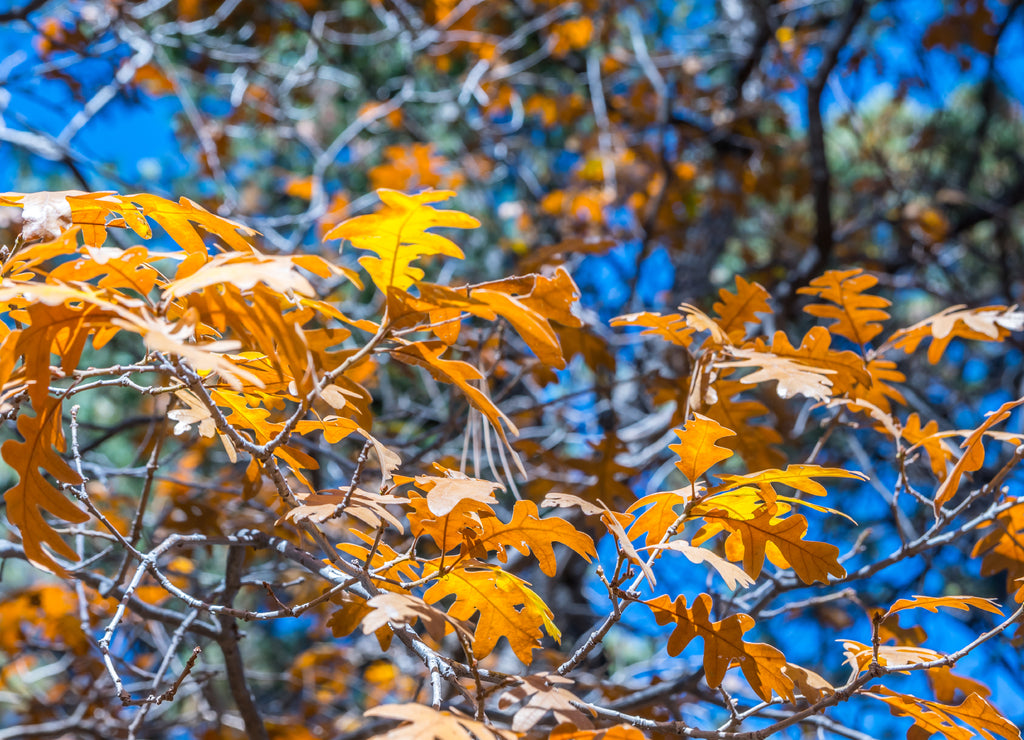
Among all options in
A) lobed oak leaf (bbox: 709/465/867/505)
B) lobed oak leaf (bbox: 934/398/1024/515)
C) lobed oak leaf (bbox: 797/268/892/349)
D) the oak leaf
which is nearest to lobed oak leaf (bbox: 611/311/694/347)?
lobed oak leaf (bbox: 797/268/892/349)

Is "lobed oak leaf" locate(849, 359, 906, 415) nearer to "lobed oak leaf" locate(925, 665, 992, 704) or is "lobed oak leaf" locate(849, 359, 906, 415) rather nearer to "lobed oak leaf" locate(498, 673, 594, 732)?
"lobed oak leaf" locate(925, 665, 992, 704)

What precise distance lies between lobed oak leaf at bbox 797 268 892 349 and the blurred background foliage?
1116 millimetres

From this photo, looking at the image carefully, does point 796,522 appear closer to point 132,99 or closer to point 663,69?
point 132,99

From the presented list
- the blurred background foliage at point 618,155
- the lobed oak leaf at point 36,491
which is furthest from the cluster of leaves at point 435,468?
the blurred background foliage at point 618,155

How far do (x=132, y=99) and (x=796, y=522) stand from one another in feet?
12.7

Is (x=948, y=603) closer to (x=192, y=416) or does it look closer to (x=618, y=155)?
(x=192, y=416)

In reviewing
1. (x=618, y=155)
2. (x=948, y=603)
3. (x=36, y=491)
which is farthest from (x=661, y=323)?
(x=618, y=155)

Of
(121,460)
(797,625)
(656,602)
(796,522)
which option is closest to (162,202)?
(656,602)

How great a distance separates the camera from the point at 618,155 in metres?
4.79

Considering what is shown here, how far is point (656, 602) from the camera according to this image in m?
1.04

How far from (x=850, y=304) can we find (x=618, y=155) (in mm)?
3496

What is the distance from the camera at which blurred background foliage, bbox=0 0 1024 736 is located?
3.27m

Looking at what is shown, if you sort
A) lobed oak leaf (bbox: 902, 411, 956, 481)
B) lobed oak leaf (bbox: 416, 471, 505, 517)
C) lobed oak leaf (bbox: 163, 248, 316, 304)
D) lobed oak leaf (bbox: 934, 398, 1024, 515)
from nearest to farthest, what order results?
lobed oak leaf (bbox: 163, 248, 316, 304), lobed oak leaf (bbox: 416, 471, 505, 517), lobed oak leaf (bbox: 934, 398, 1024, 515), lobed oak leaf (bbox: 902, 411, 956, 481)

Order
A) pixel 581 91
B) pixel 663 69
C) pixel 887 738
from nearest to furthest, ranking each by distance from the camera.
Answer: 1. pixel 887 738
2. pixel 663 69
3. pixel 581 91
